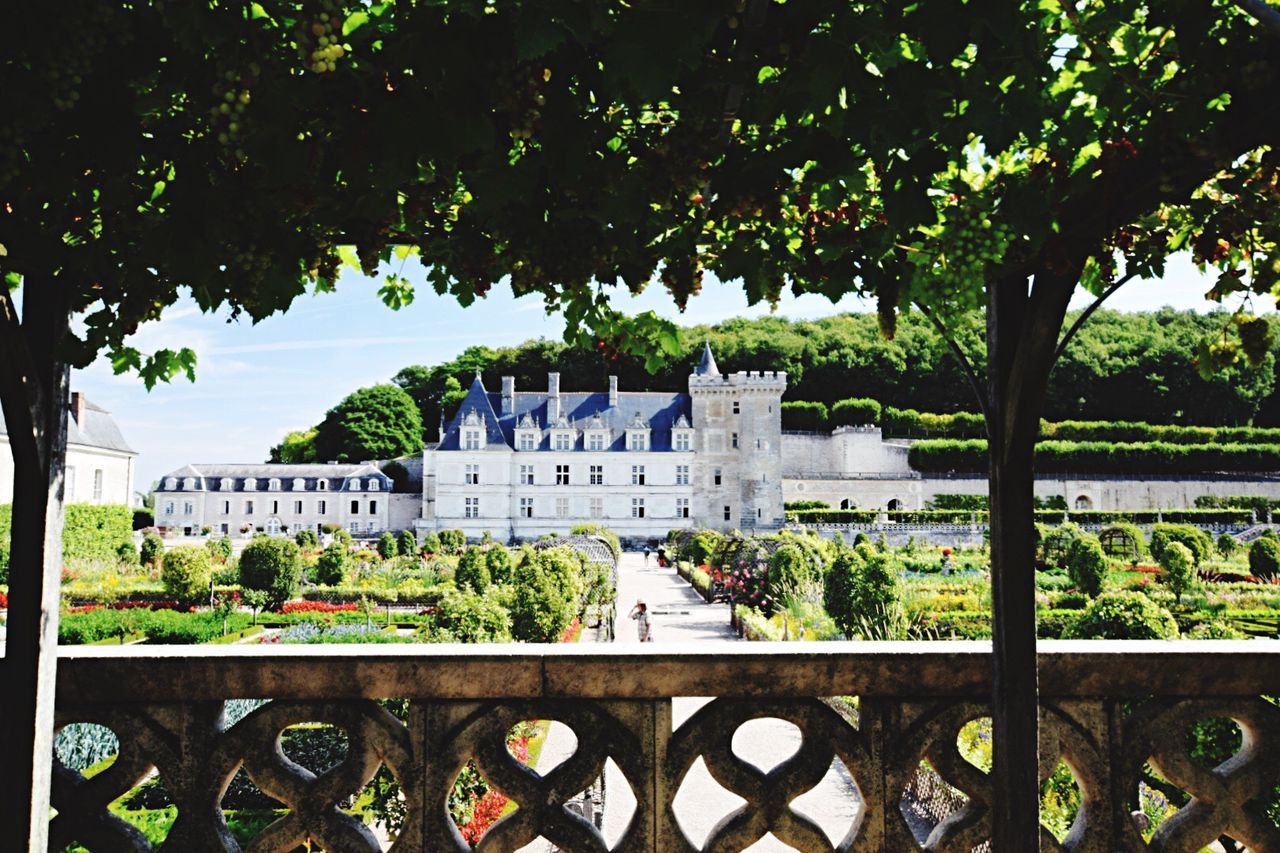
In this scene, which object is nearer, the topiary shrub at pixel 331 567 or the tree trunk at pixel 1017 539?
the tree trunk at pixel 1017 539

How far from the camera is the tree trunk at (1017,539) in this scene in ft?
5.72

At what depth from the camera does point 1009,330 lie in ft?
5.99

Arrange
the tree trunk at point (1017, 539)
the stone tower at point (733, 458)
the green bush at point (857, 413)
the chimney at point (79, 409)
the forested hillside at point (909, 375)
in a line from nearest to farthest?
the tree trunk at point (1017, 539), the chimney at point (79, 409), the stone tower at point (733, 458), the green bush at point (857, 413), the forested hillside at point (909, 375)

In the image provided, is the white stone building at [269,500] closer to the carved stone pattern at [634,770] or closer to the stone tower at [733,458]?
the stone tower at [733,458]

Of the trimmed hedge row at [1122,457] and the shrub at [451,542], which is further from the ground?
the trimmed hedge row at [1122,457]

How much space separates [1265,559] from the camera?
22.9 meters

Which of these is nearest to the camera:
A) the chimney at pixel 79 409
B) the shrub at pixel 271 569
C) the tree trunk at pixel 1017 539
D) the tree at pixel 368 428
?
the tree trunk at pixel 1017 539

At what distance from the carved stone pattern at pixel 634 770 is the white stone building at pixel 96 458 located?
→ 112 feet

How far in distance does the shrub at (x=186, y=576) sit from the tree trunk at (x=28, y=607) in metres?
18.1

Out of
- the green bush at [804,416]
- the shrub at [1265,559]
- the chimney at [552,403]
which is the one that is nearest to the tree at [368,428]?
the chimney at [552,403]

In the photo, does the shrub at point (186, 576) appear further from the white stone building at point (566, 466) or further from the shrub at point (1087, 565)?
the white stone building at point (566, 466)

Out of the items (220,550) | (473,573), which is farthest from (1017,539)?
(220,550)

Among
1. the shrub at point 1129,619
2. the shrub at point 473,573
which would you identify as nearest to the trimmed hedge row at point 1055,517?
the shrub at point 473,573

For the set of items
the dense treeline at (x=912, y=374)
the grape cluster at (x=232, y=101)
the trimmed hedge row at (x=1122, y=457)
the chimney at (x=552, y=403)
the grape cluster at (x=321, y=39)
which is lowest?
the grape cluster at (x=232, y=101)
